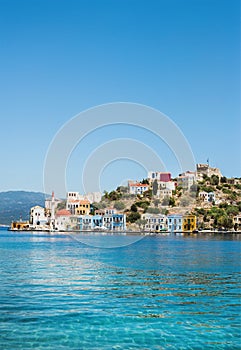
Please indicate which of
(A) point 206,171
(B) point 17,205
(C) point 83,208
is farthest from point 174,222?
(B) point 17,205

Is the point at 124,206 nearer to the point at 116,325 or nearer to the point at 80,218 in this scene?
the point at 80,218

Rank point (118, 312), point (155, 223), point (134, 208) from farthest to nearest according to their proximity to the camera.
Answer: point (134, 208)
point (155, 223)
point (118, 312)

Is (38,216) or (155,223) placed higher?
(38,216)

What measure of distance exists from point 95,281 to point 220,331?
20.6ft

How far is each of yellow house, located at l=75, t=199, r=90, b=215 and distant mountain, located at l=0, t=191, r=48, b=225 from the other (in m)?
73.9

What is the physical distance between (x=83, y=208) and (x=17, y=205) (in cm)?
10307

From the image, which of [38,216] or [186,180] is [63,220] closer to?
[38,216]

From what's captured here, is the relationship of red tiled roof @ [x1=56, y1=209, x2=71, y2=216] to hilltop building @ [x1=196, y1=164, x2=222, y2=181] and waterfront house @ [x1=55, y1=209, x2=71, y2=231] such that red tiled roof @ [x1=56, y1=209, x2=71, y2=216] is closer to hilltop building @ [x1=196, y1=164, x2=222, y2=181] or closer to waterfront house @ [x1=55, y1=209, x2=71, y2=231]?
waterfront house @ [x1=55, y1=209, x2=71, y2=231]

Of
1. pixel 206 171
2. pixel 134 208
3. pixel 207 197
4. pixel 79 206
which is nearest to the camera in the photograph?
pixel 134 208

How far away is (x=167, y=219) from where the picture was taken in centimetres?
7706

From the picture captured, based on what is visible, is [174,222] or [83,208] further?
[83,208]

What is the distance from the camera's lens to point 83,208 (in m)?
79.7

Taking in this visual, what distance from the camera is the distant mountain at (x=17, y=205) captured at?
159 meters

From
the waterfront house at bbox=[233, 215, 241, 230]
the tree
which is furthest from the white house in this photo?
the waterfront house at bbox=[233, 215, 241, 230]
